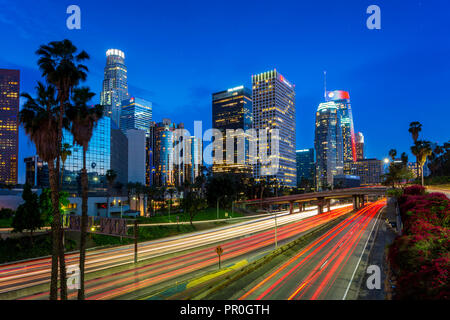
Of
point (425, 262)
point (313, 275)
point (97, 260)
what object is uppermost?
point (425, 262)

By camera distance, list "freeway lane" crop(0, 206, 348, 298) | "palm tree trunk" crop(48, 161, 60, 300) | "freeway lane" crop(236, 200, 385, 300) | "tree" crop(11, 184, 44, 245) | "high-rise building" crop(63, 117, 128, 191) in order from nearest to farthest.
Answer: "palm tree trunk" crop(48, 161, 60, 300) < "freeway lane" crop(236, 200, 385, 300) < "freeway lane" crop(0, 206, 348, 298) < "tree" crop(11, 184, 44, 245) < "high-rise building" crop(63, 117, 128, 191)

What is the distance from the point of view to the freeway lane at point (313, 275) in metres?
20.3

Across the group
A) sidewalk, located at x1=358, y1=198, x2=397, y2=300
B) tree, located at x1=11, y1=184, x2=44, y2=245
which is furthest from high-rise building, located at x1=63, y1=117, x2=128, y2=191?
sidewalk, located at x1=358, y1=198, x2=397, y2=300

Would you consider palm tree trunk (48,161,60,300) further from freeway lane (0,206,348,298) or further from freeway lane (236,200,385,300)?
freeway lane (236,200,385,300)

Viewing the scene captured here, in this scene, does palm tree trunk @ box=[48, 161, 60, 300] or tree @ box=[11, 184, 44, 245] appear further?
tree @ box=[11, 184, 44, 245]

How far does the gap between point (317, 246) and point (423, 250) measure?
2772cm

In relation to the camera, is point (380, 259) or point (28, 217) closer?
point (380, 259)

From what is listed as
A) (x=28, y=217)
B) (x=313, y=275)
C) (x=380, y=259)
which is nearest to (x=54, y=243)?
(x=313, y=275)

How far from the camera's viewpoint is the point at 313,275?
81.6ft

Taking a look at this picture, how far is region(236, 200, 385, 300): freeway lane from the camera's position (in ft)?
66.7

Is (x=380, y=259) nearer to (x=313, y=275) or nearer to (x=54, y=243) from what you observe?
(x=313, y=275)

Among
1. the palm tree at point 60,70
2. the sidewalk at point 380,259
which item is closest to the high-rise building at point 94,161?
the palm tree at point 60,70

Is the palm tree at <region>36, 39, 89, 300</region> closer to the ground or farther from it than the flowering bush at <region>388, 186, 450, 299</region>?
farther from it

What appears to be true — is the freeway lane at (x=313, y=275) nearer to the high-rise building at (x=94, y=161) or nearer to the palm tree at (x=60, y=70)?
Answer: the palm tree at (x=60, y=70)
